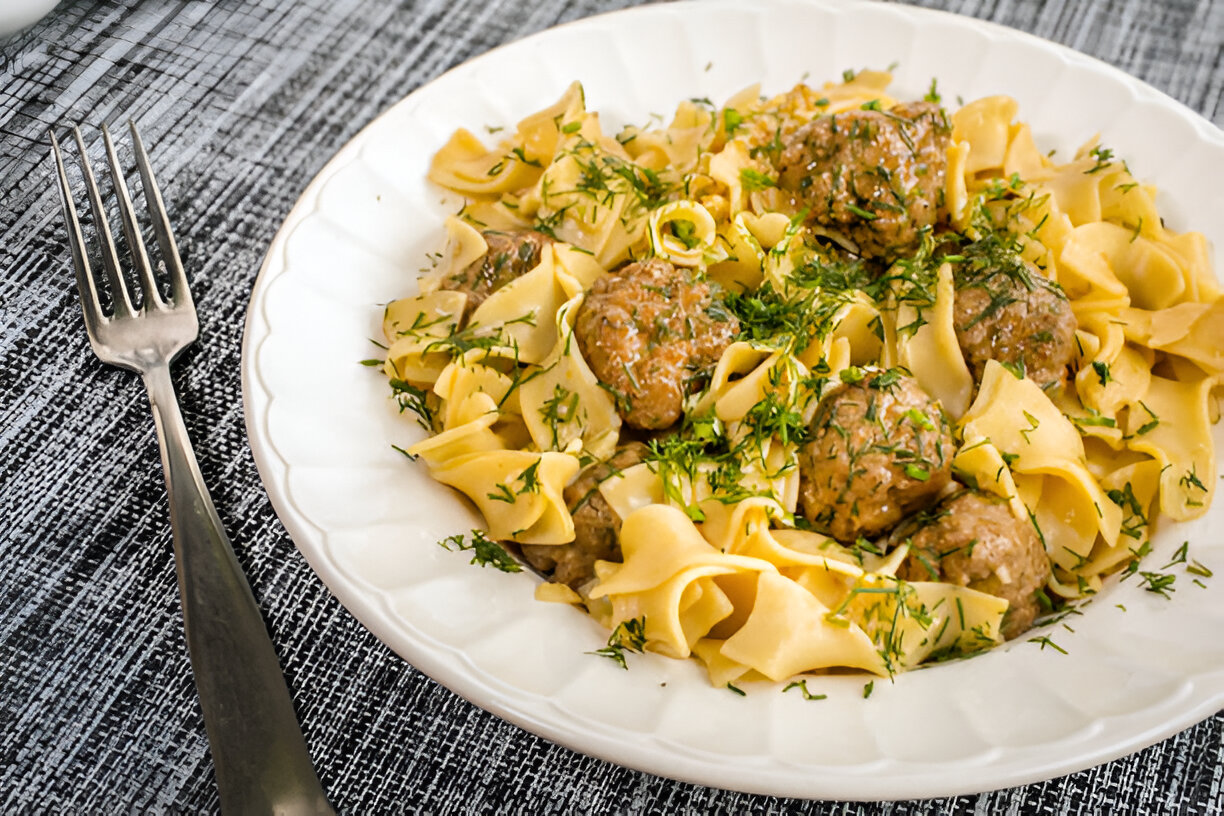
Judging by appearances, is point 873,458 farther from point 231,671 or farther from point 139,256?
point 139,256

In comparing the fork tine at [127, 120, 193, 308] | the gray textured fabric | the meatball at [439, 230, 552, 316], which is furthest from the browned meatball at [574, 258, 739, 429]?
the fork tine at [127, 120, 193, 308]

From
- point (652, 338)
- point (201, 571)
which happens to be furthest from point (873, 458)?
point (201, 571)

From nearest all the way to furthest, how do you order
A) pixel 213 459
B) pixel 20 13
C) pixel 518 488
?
pixel 518 488
pixel 213 459
pixel 20 13

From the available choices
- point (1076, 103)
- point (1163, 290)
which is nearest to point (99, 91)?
point (1076, 103)

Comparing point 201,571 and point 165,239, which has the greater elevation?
point 165,239

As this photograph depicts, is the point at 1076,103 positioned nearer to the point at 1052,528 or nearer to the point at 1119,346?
the point at 1119,346

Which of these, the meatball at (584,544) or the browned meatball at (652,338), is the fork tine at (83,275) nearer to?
the browned meatball at (652,338)
